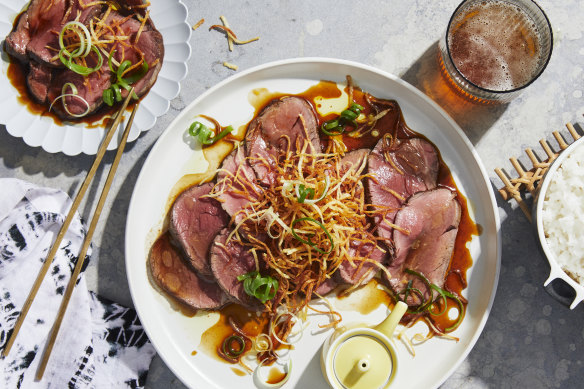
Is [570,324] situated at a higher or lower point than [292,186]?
lower

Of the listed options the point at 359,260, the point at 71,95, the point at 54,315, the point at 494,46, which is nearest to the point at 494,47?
the point at 494,46

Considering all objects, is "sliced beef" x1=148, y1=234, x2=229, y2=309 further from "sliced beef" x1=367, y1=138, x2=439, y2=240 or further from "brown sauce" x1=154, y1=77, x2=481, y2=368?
"sliced beef" x1=367, y1=138, x2=439, y2=240

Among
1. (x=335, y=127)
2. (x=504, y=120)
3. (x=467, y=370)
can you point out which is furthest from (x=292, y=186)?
(x=467, y=370)

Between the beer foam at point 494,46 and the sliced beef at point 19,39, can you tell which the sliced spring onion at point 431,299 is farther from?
the sliced beef at point 19,39

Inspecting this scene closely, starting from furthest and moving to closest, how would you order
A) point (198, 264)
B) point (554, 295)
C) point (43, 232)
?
point (43, 232) → point (198, 264) → point (554, 295)

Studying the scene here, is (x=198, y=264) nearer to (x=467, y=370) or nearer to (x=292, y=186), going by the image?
(x=292, y=186)

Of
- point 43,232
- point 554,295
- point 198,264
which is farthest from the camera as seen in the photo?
point 43,232

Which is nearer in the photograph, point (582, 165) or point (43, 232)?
point (582, 165)

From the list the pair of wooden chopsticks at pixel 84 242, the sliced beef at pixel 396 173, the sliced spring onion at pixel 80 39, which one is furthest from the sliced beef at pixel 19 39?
the sliced beef at pixel 396 173
